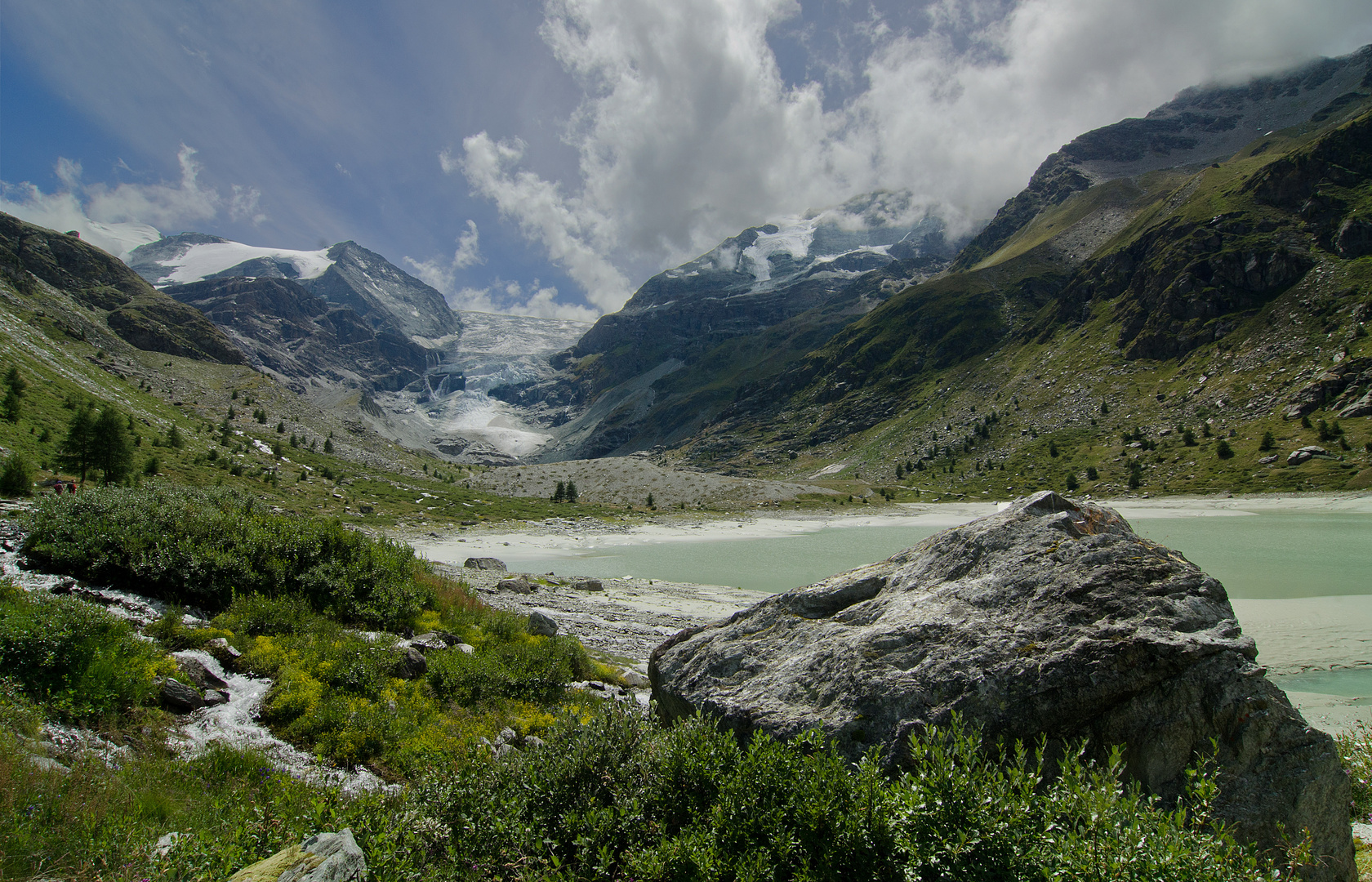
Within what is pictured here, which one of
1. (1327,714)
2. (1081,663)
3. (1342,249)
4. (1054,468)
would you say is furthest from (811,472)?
(1081,663)

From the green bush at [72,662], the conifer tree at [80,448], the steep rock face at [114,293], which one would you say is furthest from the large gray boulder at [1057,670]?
the steep rock face at [114,293]

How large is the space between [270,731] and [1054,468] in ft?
484

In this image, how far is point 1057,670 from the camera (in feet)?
18.8

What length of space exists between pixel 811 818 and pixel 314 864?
4.15 m

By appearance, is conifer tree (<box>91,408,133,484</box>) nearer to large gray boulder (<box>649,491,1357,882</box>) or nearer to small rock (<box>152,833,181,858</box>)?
small rock (<box>152,833,181,858</box>)

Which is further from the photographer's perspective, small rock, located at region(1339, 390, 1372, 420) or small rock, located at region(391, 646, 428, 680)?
small rock, located at region(1339, 390, 1372, 420)

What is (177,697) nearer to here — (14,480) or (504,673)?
(504,673)

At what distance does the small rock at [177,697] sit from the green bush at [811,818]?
4.94m

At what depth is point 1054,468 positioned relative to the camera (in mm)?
123188

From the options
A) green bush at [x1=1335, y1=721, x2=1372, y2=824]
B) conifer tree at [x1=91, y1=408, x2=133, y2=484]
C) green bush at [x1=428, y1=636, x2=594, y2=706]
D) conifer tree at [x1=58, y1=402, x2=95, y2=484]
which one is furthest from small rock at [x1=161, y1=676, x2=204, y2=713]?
conifer tree at [x1=58, y1=402, x2=95, y2=484]

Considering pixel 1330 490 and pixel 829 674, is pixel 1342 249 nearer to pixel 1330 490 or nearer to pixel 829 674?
pixel 1330 490

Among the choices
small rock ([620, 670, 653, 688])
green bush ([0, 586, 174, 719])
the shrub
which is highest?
the shrub

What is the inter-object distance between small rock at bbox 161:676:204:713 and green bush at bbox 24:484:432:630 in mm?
3825

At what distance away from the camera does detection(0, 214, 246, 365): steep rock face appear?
130 meters
